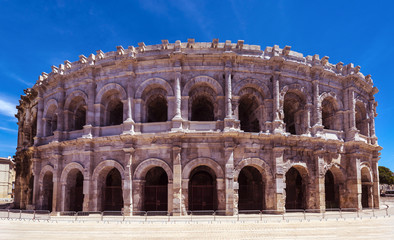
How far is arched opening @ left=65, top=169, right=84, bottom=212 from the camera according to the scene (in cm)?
1866

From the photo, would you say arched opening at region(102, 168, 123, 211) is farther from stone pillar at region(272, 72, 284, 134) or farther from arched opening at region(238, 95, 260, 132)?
stone pillar at region(272, 72, 284, 134)

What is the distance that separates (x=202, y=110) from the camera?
21125 mm

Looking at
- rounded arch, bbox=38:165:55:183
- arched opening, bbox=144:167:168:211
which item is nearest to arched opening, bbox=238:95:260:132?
arched opening, bbox=144:167:168:211

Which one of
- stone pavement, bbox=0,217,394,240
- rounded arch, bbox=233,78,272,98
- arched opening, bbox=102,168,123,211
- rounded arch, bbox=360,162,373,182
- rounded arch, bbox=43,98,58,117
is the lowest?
stone pavement, bbox=0,217,394,240

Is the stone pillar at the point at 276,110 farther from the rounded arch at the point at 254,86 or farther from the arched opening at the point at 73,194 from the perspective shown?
the arched opening at the point at 73,194

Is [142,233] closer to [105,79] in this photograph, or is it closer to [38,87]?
[105,79]

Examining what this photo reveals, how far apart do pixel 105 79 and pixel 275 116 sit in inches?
410

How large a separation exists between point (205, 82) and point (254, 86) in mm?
2926

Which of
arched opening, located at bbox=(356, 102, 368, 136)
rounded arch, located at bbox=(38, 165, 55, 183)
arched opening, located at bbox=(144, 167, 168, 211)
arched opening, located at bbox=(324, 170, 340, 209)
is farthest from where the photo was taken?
arched opening, located at bbox=(356, 102, 368, 136)

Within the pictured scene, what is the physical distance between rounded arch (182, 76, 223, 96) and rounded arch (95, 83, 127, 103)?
3.66 meters

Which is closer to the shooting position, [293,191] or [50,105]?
[293,191]

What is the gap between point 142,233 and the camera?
12047 millimetres

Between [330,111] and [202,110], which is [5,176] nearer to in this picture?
[202,110]

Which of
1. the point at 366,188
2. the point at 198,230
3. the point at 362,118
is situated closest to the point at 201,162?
the point at 198,230
